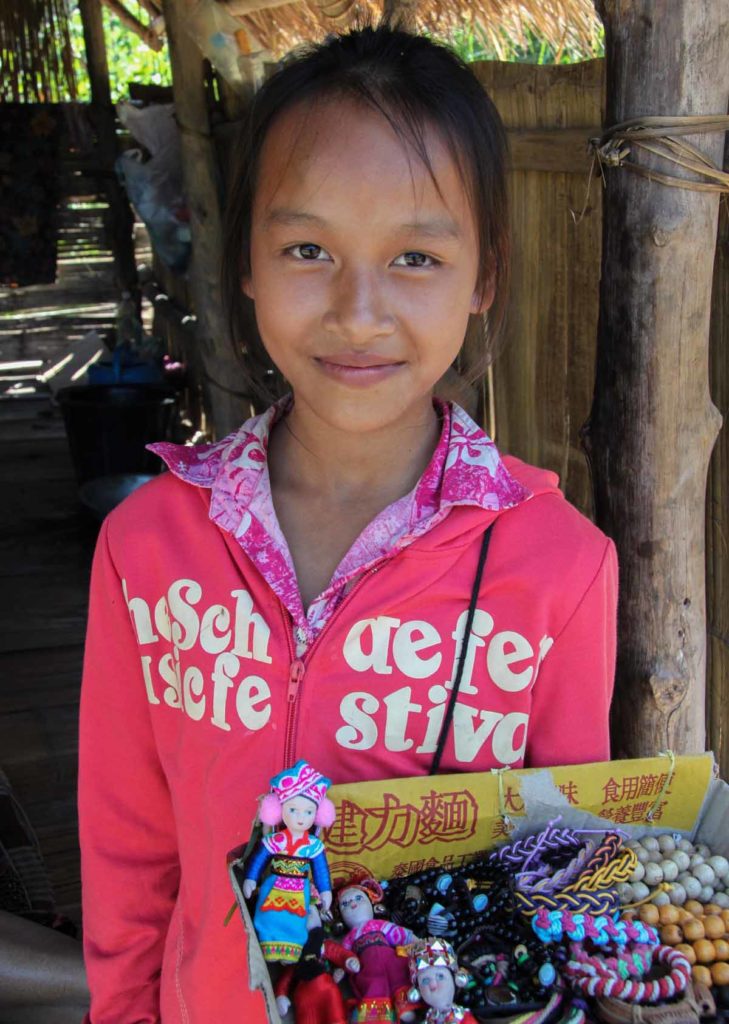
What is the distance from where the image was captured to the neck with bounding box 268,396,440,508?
52.0 inches

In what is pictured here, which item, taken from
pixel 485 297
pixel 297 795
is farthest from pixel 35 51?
pixel 297 795

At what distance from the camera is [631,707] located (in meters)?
1.56

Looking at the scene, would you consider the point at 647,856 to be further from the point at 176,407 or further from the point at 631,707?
the point at 176,407

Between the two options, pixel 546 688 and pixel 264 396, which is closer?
pixel 546 688

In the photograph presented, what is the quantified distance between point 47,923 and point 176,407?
3838 mm

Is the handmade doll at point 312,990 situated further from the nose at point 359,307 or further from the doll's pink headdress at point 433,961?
the nose at point 359,307

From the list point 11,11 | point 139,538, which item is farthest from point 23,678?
point 11,11

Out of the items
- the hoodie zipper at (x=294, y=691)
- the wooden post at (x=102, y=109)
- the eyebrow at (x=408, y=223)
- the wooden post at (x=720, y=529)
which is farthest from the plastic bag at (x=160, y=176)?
the hoodie zipper at (x=294, y=691)

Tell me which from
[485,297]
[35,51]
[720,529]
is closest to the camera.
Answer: [485,297]

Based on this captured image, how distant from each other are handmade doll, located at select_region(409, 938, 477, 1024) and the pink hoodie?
299mm

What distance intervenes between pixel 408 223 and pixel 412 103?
0.49 ft

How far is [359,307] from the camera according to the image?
1117 millimetres

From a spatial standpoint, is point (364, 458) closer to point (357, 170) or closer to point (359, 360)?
point (359, 360)

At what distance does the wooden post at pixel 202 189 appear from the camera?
3771mm
